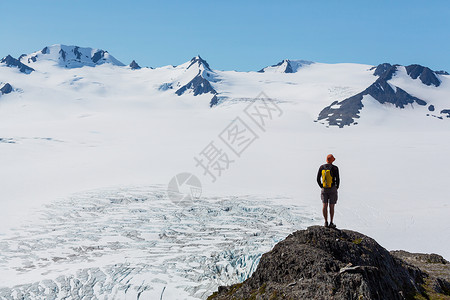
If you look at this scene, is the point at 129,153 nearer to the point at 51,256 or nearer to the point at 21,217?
the point at 21,217

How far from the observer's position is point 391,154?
85.2 meters

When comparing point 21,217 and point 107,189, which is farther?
point 107,189

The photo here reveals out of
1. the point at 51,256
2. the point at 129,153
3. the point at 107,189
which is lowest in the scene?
the point at 51,256

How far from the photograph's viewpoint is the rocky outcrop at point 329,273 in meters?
9.62

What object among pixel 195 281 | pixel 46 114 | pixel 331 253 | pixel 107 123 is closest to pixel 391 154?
pixel 195 281

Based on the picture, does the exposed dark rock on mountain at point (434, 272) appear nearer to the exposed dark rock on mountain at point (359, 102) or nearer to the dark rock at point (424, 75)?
the exposed dark rock on mountain at point (359, 102)

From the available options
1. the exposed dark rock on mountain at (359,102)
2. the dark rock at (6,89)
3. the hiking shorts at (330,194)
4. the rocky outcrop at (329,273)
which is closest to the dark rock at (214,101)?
the exposed dark rock on mountain at (359,102)

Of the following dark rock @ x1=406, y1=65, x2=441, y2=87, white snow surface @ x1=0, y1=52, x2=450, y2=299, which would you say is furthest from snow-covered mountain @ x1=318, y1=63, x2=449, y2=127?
white snow surface @ x1=0, y1=52, x2=450, y2=299

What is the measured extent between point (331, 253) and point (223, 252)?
1883cm

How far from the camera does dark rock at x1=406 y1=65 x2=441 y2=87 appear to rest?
18988cm

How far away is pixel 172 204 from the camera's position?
4484 centimetres

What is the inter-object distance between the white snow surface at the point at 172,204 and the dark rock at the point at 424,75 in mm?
65128

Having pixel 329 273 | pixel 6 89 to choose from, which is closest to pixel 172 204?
pixel 329 273

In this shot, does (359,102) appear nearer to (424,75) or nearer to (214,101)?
(424,75)
